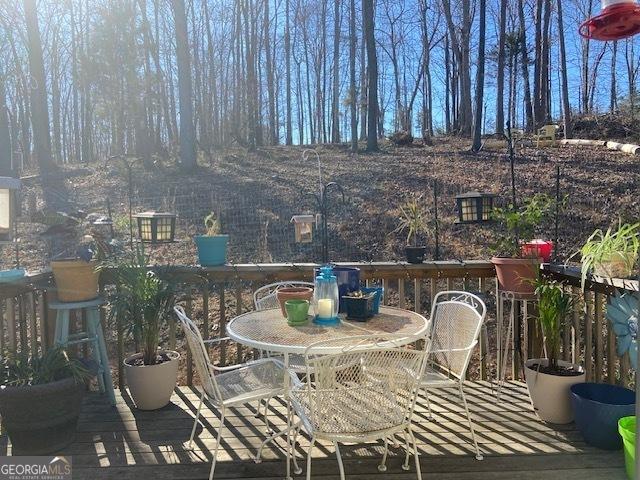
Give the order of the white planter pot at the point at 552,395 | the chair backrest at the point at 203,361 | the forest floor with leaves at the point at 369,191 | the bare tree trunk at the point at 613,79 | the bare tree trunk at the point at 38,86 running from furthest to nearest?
the bare tree trunk at the point at 613,79 → the bare tree trunk at the point at 38,86 → the forest floor with leaves at the point at 369,191 → the white planter pot at the point at 552,395 → the chair backrest at the point at 203,361

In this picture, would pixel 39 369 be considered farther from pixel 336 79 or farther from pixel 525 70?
pixel 525 70

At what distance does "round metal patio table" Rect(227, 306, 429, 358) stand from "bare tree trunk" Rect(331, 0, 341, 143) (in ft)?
49.7

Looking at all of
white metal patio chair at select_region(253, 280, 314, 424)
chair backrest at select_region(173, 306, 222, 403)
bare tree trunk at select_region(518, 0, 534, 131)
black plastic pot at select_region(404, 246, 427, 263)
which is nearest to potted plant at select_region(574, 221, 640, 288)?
black plastic pot at select_region(404, 246, 427, 263)

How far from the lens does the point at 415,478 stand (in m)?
2.11

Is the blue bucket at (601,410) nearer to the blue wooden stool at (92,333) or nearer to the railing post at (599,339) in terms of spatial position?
the railing post at (599,339)

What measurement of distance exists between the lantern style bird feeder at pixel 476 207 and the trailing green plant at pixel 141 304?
6.87 feet

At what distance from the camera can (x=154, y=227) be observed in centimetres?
328

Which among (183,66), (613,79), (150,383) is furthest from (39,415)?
(613,79)

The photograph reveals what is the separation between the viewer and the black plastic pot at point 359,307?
2305 mm

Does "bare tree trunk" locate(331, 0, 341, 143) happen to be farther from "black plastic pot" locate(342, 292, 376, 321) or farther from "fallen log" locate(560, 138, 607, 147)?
"black plastic pot" locate(342, 292, 376, 321)

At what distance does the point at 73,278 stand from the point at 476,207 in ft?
8.79

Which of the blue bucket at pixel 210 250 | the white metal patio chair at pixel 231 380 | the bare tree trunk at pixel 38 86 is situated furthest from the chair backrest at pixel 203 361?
the bare tree trunk at pixel 38 86

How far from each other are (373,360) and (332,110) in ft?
57.5

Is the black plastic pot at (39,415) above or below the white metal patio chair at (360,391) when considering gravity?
below
